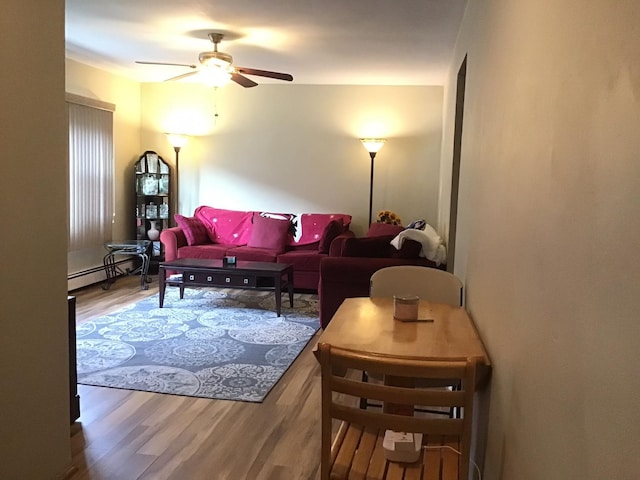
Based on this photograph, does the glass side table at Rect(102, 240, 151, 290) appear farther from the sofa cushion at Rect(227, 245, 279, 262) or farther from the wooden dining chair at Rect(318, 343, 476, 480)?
the wooden dining chair at Rect(318, 343, 476, 480)

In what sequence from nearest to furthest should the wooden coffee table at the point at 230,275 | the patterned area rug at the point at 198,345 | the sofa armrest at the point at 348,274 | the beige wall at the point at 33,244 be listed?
the beige wall at the point at 33,244
the patterned area rug at the point at 198,345
the sofa armrest at the point at 348,274
the wooden coffee table at the point at 230,275

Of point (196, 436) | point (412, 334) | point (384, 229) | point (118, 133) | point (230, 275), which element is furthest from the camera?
point (118, 133)

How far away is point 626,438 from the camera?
2.40 feet

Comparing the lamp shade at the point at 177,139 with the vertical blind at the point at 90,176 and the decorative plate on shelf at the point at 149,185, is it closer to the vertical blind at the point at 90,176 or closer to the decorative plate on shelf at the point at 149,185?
the decorative plate on shelf at the point at 149,185

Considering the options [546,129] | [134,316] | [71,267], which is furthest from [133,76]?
[546,129]

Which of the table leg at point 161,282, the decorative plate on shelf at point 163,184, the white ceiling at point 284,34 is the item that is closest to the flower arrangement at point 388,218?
the white ceiling at point 284,34

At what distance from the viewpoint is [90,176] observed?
6254 millimetres

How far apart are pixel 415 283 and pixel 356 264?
5.15 feet

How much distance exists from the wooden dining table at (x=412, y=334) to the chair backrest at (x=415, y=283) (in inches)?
9.6

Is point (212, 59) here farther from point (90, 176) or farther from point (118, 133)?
point (118, 133)

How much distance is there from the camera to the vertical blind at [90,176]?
594 cm

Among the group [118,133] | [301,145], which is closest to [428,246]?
[301,145]

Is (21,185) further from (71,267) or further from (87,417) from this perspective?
(71,267)

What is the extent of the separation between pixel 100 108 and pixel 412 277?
483 centimetres
